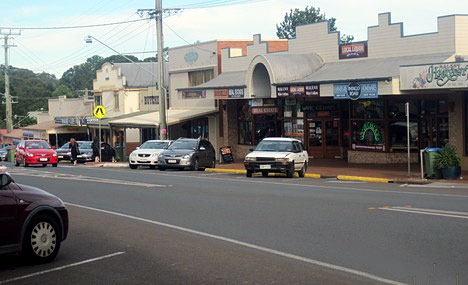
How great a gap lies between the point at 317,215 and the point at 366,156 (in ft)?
60.5

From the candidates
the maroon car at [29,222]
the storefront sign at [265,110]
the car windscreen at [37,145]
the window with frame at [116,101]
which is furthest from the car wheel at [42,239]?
the window with frame at [116,101]

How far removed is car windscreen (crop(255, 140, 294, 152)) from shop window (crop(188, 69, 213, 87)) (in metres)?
16.9

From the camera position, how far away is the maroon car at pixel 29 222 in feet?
29.2

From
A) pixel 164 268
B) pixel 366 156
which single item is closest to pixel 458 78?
pixel 366 156

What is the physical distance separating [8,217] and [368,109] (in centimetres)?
2474

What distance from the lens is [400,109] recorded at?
30.4 m

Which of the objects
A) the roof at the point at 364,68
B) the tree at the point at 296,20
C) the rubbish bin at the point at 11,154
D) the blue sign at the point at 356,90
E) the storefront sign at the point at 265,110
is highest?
the tree at the point at 296,20

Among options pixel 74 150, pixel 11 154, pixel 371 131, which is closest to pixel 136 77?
pixel 11 154

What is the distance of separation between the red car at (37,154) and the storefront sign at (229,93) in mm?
9629

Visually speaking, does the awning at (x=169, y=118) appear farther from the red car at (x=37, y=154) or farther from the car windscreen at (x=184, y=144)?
the car windscreen at (x=184, y=144)

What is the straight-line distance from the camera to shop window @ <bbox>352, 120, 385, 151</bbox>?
102 ft

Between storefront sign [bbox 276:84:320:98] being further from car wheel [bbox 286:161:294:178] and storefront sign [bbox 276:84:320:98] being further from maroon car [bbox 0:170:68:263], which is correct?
maroon car [bbox 0:170:68:263]

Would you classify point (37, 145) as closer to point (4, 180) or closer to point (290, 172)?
point (290, 172)

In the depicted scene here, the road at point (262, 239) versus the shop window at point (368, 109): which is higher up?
the shop window at point (368, 109)
